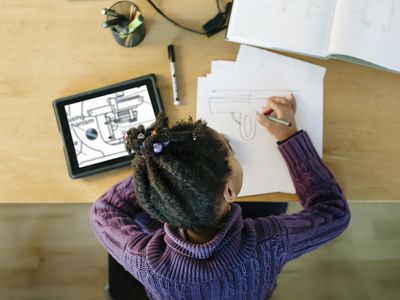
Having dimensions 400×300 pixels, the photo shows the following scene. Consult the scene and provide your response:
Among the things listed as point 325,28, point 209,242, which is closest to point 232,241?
point 209,242

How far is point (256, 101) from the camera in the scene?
859 millimetres

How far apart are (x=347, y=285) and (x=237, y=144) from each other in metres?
0.83

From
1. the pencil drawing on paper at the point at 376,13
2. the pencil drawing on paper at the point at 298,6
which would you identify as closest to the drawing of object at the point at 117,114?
the pencil drawing on paper at the point at 298,6

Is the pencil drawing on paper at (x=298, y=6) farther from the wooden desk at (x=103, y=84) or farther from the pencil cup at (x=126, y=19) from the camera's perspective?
the pencil cup at (x=126, y=19)

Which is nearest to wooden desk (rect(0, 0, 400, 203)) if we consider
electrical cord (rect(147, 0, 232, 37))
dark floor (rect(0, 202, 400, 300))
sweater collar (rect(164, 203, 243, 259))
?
electrical cord (rect(147, 0, 232, 37))

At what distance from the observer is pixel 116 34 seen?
85 centimetres

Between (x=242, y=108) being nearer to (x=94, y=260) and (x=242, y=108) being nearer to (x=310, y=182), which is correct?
(x=310, y=182)

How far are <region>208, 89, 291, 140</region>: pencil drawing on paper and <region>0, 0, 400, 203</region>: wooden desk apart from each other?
6 centimetres

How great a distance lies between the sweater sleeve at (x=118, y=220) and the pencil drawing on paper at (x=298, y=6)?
1.63 feet

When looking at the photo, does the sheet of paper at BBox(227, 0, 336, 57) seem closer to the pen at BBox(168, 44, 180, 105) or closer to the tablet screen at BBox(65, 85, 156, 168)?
the pen at BBox(168, 44, 180, 105)

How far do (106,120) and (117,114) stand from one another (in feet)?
0.09

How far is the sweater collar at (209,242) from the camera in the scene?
25.1 inches

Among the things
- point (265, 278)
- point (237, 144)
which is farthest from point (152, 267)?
point (237, 144)

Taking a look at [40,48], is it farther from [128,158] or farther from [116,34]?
[128,158]
